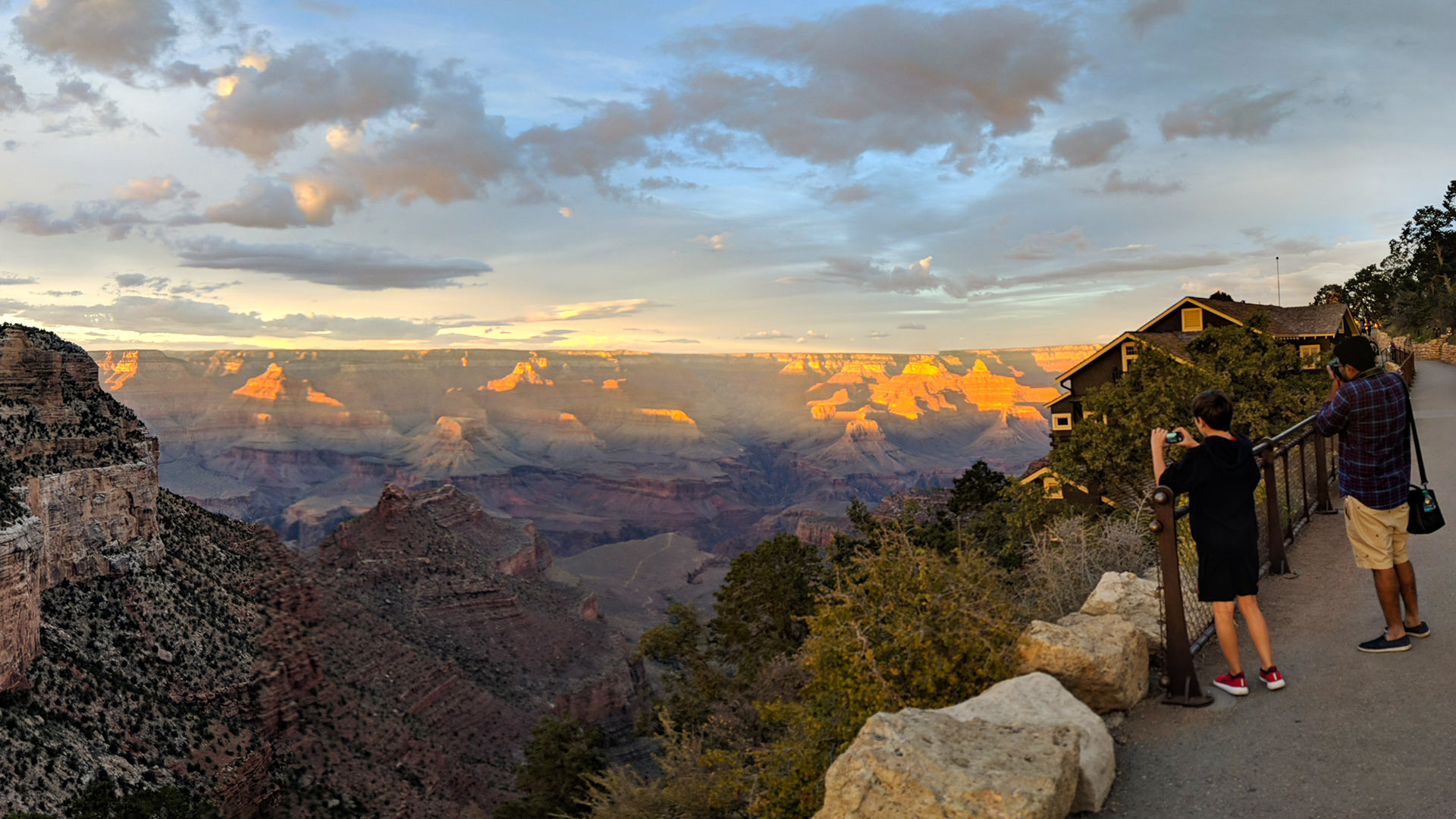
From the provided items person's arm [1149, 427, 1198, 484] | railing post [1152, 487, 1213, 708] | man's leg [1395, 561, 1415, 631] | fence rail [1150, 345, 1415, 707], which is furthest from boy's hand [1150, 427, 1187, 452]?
man's leg [1395, 561, 1415, 631]

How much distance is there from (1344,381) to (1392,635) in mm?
2123

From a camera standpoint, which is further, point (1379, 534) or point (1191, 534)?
point (1191, 534)

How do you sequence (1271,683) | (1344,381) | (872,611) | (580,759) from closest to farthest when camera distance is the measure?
(1271,683) < (1344,381) < (872,611) < (580,759)

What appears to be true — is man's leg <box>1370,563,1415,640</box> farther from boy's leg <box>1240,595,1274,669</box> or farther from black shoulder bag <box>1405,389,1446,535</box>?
boy's leg <box>1240,595,1274,669</box>

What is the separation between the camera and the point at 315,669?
91.2 feet

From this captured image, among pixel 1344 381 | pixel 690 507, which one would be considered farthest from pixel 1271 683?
pixel 690 507

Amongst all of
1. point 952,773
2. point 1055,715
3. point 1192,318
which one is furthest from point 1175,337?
point 952,773

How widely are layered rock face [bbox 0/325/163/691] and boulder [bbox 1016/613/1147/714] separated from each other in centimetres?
2256

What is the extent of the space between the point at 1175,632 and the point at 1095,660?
65 centimetres

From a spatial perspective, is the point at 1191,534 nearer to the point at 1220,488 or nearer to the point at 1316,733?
the point at 1220,488

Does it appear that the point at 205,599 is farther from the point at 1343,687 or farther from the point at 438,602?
the point at 1343,687

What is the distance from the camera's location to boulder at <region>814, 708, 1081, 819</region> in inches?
189

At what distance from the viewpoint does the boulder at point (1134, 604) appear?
7598 mm

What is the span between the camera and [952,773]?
4980mm
